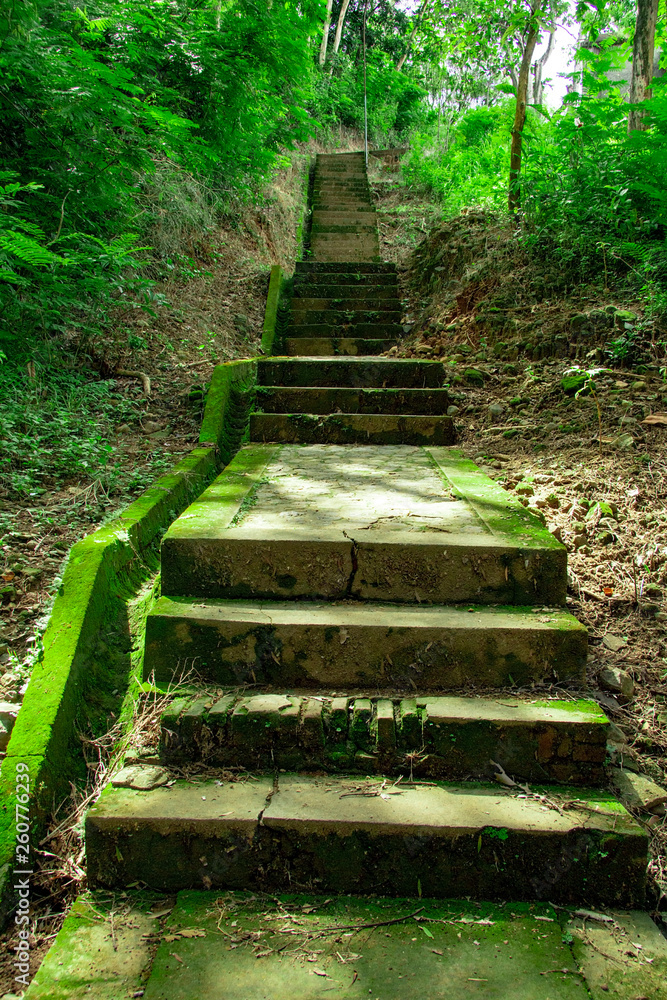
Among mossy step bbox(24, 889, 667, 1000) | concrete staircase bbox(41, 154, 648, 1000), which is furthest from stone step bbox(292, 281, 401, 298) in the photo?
mossy step bbox(24, 889, 667, 1000)

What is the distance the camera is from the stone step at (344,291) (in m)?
7.34

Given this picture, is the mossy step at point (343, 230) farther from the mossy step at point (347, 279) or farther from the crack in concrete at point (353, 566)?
the crack in concrete at point (353, 566)

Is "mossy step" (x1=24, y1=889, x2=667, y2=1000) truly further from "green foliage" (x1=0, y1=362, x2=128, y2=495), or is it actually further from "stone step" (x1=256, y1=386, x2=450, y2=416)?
"stone step" (x1=256, y1=386, x2=450, y2=416)

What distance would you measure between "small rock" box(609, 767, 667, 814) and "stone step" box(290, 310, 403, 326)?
568cm

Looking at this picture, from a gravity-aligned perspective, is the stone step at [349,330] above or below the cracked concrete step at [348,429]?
above

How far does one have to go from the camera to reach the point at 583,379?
391cm

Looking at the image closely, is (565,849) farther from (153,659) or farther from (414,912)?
(153,659)

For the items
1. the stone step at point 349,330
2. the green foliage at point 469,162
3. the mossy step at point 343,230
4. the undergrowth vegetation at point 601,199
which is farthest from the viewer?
the mossy step at point 343,230

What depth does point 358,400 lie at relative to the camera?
14.5 ft

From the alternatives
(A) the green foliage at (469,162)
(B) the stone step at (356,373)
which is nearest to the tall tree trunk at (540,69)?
(A) the green foliage at (469,162)

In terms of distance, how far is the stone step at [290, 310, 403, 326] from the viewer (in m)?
6.72

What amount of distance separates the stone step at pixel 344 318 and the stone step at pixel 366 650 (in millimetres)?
5245

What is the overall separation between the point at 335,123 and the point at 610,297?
15.3 m

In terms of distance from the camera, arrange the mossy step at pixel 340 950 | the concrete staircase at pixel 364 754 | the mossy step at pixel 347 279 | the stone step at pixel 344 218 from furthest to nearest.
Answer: the stone step at pixel 344 218
the mossy step at pixel 347 279
the concrete staircase at pixel 364 754
the mossy step at pixel 340 950
